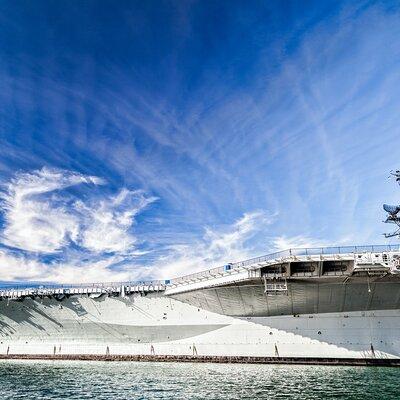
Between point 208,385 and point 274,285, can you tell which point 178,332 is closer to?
point 274,285

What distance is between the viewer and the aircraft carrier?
2642cm

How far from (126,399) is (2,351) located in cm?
3071

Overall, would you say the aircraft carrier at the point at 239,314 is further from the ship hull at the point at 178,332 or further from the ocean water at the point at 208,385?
the ocean water at the point at 208,385

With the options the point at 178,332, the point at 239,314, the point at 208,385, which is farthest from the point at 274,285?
the point at 178,332

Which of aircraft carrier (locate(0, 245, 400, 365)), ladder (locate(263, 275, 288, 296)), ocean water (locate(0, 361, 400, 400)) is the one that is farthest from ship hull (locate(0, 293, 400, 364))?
ocean water (locate(0, 361, 400, 400))

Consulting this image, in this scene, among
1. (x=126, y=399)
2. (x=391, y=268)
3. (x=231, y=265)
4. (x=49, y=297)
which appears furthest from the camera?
(x=49, y=297)

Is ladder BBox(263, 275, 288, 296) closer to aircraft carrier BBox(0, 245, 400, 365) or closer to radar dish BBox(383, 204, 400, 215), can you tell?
aircraft carrier BBox(0, 245, 400, 365)

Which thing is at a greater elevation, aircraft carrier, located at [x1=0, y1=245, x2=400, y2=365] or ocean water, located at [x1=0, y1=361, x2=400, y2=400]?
aircraft carrier, located at [x1=0, y1=245, x2=400, y2=365]

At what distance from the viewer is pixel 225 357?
1187 inches

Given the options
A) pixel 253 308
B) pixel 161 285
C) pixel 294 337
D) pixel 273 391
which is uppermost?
pixel 161 285

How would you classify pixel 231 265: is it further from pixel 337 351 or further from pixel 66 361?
pixel 66 361

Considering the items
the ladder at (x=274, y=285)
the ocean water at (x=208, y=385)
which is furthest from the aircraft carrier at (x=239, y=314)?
the ocean water at (x=208, y=385)

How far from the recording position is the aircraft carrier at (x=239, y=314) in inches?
1040

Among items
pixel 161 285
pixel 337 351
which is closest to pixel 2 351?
pixel 161 285
